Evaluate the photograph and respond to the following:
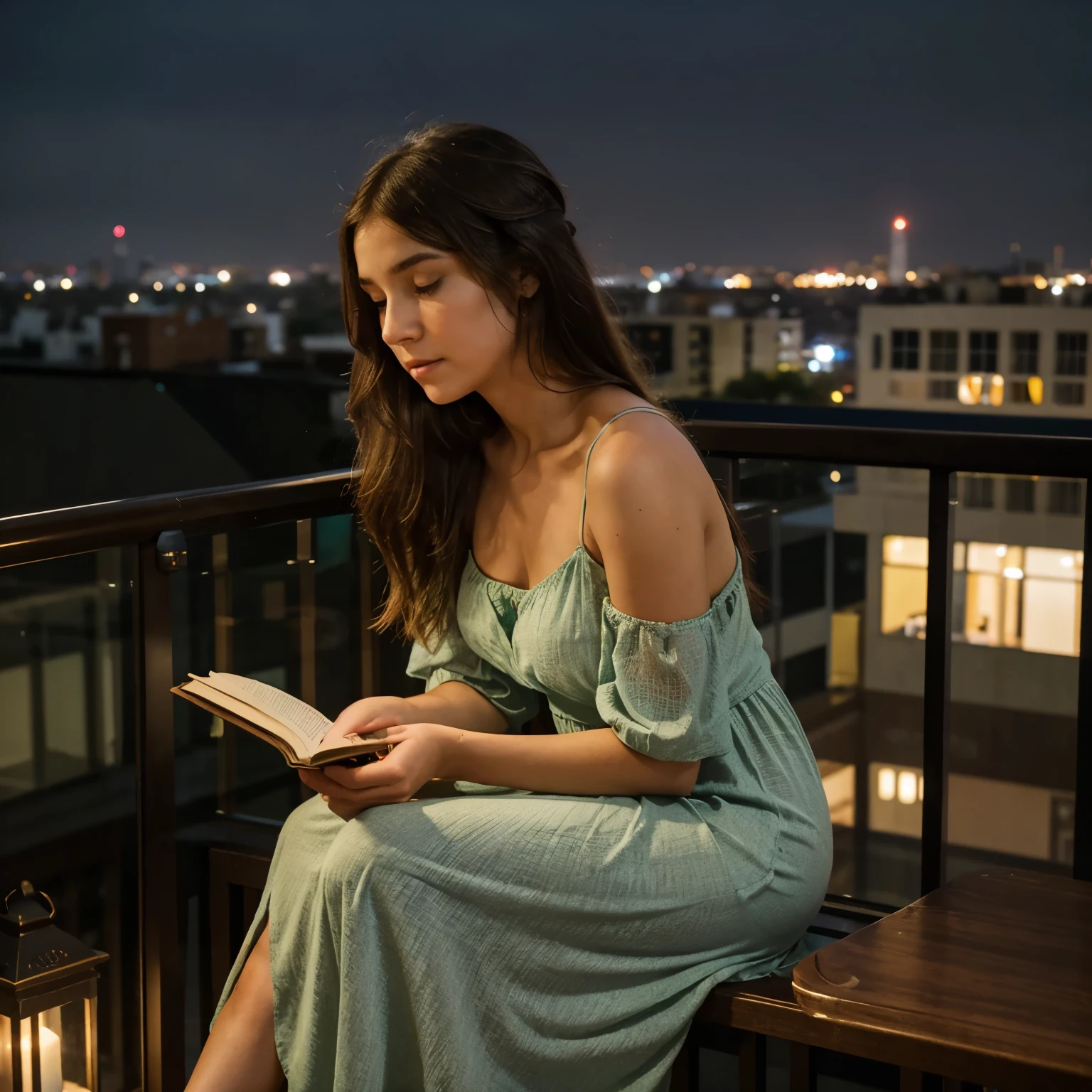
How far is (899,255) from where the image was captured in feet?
49.1

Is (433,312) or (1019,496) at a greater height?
(433,312)

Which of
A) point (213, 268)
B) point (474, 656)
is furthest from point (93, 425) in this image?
point (474, 656)

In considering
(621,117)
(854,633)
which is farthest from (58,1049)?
(854,633)

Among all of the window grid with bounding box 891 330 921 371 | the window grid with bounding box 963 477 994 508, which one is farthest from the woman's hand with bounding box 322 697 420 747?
the window grid with bounding box 891 330 921 371

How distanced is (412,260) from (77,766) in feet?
5.65

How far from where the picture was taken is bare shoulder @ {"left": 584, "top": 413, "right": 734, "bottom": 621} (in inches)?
60.0

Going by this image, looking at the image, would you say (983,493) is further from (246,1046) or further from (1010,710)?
(246,1046)

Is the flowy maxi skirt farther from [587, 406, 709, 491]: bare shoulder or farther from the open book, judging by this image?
Answer: [587, 406, 709, 491]: bare shoulder

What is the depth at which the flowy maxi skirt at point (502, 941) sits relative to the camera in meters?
1.43

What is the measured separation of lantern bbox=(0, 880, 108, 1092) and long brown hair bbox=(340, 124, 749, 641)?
2.07ft

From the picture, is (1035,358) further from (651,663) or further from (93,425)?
(651,663)

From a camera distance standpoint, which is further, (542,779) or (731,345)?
(731,345)

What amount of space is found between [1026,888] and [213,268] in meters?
9.50

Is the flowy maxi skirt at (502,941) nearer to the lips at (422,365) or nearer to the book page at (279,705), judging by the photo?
the book page at (279,705)
